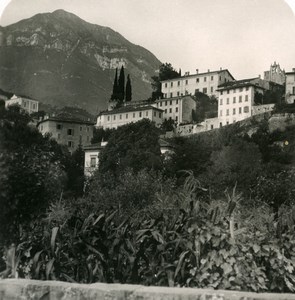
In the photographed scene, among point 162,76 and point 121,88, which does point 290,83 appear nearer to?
point 162,76

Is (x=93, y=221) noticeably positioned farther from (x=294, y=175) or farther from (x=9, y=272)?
(x=294, y=175)

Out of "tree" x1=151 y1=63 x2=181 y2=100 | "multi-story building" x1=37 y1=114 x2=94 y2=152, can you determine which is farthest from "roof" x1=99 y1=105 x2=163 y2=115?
"multi-story building" x1=37 y1=114 x2=94 y2=152

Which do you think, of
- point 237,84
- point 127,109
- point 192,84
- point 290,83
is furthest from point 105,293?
point 192,84

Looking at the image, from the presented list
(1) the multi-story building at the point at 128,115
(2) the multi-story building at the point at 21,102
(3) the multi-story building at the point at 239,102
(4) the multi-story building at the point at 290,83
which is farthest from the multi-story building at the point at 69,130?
(4) the multi-story building at the point at 290,83

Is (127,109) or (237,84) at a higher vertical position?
(237,84)

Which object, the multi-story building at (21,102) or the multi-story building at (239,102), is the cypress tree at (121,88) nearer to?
the multi-story building at (21,102)

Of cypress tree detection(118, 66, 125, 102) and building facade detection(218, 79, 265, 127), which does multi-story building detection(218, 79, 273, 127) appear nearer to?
building facade detection(218, 79, 265, 127)
